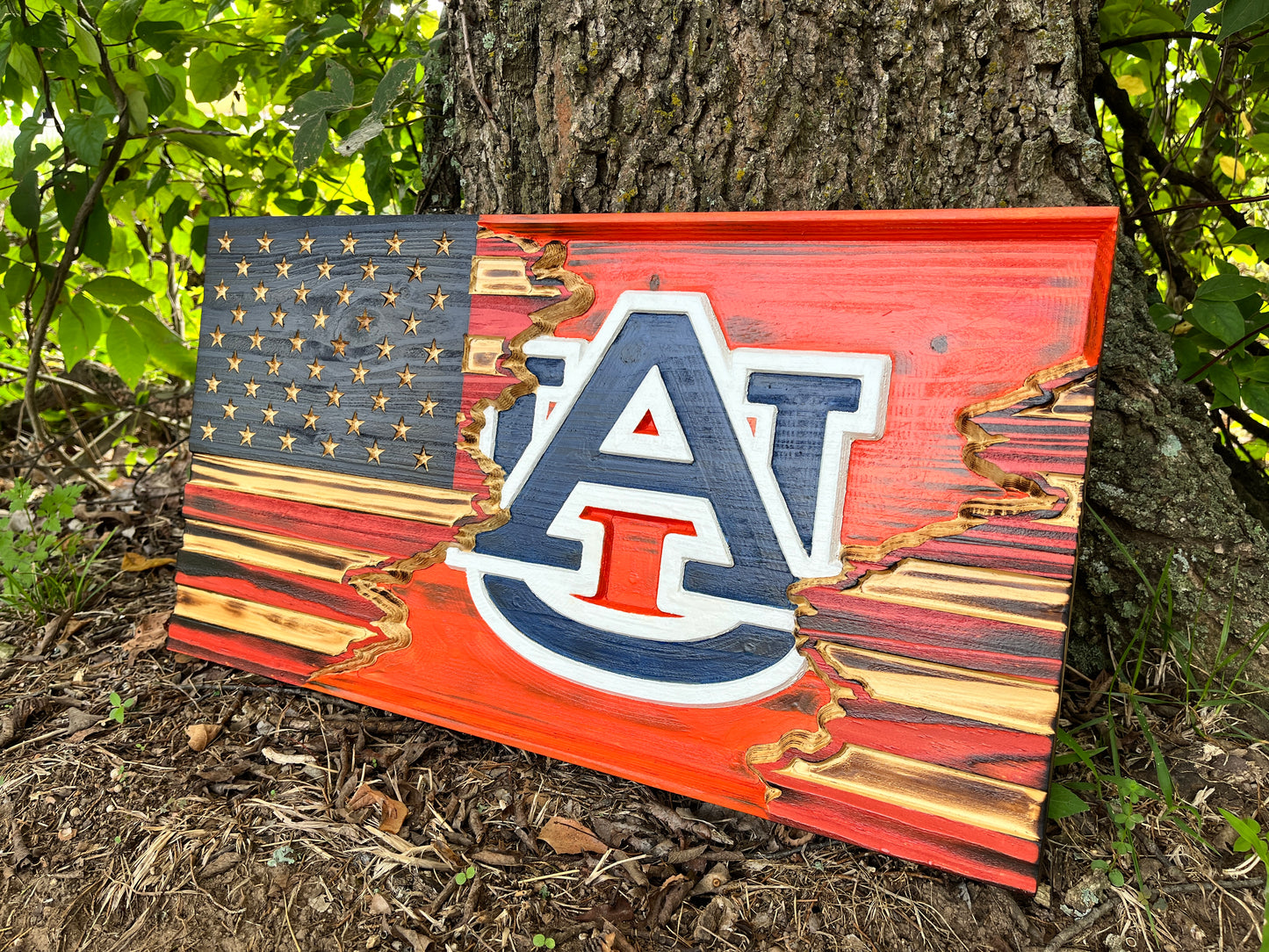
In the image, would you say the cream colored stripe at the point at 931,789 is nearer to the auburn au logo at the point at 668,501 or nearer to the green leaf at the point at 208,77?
the auburn au logo at the point at 668,501

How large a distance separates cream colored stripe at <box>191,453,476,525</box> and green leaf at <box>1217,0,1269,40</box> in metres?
1.39

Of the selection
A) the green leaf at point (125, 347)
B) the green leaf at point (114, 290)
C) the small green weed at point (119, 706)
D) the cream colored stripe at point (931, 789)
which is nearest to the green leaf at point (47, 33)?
the green leaf at point (114, 290)

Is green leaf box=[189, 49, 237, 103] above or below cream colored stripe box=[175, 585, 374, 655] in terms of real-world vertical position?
above

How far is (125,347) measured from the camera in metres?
1.77

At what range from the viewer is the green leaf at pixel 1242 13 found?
1.00 meters

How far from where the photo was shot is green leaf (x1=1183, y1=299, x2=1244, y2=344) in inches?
49.7

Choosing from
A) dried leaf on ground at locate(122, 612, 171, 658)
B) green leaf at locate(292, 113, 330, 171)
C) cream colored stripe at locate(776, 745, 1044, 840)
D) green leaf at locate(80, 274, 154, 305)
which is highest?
green leaf at locate(292, 113, 330, 171)

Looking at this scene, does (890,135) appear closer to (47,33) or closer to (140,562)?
(47,33)

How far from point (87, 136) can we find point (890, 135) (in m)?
1.60

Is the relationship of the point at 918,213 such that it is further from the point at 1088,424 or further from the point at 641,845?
the point at 641,845

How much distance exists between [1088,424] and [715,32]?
0.90 meters

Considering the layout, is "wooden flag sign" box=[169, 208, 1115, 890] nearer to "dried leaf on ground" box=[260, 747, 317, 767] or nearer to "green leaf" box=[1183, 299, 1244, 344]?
"dried leaf on ground" box=[260, 747, 317, 767]

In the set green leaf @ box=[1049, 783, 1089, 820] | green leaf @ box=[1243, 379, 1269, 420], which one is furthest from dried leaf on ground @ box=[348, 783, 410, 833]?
green leaf @ box=[1243, 379, 1269, 420]

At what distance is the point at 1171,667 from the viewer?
127cm
